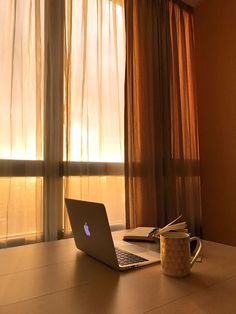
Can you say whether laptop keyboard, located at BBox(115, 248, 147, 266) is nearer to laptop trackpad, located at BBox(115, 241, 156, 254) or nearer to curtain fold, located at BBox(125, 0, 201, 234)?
laptop trackpad, located at BBox(115, 241, 156, 254)

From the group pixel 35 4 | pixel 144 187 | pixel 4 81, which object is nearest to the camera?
pixel 4 81

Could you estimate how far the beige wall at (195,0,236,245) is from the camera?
7.88ft

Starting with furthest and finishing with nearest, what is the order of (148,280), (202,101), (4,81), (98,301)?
(202,101), (4,81), (148,280), (98,301)

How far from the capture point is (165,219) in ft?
7.53

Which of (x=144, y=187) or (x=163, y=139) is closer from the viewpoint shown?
(x=144, y=187)

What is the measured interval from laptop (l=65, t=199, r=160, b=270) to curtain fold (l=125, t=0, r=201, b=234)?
1089 millimetres

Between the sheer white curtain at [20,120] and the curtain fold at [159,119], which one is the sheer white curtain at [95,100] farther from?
the sheer white curtain at [20,120]

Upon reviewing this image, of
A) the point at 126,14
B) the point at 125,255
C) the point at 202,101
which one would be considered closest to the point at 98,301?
the point at 125,255

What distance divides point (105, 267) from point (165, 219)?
1.54 m

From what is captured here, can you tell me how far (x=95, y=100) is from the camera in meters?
2.02

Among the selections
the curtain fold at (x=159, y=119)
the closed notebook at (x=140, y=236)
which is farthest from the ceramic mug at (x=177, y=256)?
the curtain fold at (x=159, y=119)

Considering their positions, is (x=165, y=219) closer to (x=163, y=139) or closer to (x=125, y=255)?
(x=163, y=139)

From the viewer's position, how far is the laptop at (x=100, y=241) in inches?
31.0

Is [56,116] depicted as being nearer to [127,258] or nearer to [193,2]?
[127,258]
